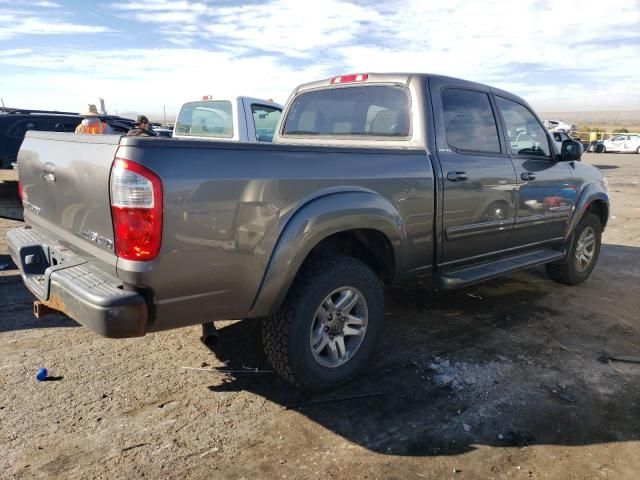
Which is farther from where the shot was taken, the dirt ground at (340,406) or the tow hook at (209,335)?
the tow hook at (209,335)

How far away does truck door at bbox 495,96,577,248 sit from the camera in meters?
4.35

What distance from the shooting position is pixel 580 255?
17.7 ft

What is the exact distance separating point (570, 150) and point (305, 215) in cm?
313

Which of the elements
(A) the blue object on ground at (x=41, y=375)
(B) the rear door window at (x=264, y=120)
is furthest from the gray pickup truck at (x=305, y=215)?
(B) the rear door window at (x=264, y=120)

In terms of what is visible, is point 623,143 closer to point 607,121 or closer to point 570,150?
point 570,150

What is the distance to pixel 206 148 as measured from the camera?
2.36 meters

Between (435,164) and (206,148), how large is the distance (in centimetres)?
176

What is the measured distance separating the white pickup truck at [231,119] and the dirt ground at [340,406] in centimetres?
374

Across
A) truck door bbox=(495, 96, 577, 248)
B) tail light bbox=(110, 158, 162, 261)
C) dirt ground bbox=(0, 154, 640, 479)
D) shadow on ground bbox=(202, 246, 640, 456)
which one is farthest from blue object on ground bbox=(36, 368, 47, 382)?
truck door bbox=(495, 96, 577, 248)

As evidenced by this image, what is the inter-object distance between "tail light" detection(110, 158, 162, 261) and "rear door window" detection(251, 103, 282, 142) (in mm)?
5083

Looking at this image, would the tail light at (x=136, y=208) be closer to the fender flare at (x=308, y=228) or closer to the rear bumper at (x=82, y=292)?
the rear bumper at (x=82, y=292)

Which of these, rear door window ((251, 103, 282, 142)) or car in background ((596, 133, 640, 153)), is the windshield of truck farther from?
car in background ((596, 133, 640, 153))

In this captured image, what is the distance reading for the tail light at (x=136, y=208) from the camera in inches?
87.1

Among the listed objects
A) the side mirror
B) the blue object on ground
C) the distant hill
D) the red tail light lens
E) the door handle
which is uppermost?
the distant hill
